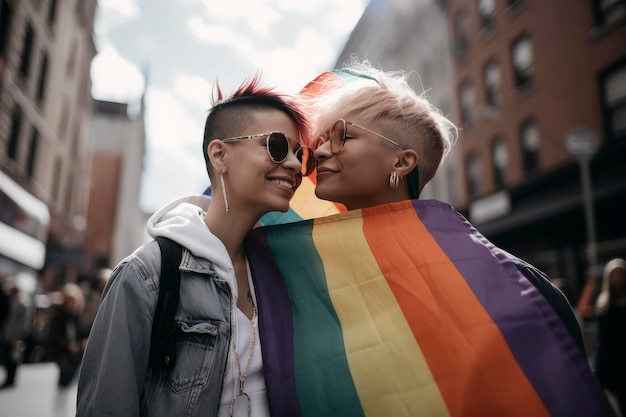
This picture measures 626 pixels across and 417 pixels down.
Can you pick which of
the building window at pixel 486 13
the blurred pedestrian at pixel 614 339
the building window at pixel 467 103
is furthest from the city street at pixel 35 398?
the building window at pixel 486 13

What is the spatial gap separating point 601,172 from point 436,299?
15344 mm

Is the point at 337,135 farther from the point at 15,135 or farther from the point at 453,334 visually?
the point at 15,135

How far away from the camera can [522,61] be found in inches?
736

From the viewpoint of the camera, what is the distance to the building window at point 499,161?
1970 cm

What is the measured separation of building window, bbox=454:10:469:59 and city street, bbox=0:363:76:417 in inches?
807

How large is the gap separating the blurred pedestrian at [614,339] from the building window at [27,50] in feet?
66.1

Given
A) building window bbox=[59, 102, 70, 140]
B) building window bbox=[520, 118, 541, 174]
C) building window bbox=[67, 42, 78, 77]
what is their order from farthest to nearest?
building window bbox=[67, 42, 78, 77] < building window bbox=[59, 102, 70, 140] < building window bbox=[520, 118, 541, 174]

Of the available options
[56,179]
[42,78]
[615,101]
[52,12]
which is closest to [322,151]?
[615,101]

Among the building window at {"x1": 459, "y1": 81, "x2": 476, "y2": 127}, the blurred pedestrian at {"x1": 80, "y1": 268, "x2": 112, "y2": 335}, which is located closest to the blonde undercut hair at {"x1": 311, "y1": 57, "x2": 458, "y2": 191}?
the blurred pedestrian at {"x1": 80, "y1": 268, "x2": 112, "y2": 335}

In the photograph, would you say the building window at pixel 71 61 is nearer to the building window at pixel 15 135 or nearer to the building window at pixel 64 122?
the building window at pixel 64 122

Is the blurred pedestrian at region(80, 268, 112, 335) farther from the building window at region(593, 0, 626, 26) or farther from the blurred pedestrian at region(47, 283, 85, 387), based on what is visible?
the building window at region(593, 0, 626, 26)

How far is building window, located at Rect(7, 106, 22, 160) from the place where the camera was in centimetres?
1806

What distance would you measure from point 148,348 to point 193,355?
0.60 feet

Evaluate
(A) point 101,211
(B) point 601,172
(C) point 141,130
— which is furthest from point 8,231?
(C) point 141,130
